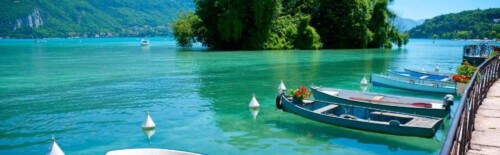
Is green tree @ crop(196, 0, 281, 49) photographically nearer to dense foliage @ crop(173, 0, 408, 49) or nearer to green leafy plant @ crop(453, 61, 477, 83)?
dense foliage @ crop(173, 0, 408, 49)

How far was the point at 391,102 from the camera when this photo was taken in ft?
57.6

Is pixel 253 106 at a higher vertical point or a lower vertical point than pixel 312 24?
lower

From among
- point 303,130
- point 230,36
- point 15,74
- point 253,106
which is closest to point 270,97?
point 253,106

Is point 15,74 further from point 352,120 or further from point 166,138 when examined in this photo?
point 352,120

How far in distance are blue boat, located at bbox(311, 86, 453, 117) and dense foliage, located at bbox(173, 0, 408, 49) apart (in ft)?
166

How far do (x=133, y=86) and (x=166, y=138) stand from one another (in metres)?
14.6

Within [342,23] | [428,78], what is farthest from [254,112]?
[342,23]

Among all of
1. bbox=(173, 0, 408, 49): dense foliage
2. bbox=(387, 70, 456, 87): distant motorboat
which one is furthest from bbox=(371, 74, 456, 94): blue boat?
bbox=(173, 0, 408, 49): dense foliage

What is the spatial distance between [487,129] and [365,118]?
23.4 ft

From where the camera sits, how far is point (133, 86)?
91.1ft

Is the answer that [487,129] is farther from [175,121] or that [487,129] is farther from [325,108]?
[175,121]

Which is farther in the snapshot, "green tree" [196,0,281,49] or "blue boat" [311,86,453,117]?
"green tree" [196,0,281,49]

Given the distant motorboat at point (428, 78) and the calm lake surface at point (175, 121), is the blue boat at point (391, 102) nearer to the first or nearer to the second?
the calm lake surface at point (175, 121)

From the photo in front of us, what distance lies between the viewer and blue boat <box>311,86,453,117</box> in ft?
49.3
